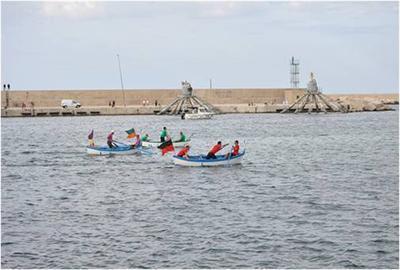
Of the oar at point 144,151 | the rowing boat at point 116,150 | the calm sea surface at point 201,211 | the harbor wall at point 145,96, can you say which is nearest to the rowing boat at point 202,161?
the calm sea surface at point 201,211

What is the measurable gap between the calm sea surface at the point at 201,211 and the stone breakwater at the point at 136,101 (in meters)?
57.0

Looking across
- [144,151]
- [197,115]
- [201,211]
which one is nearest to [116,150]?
[144,151]

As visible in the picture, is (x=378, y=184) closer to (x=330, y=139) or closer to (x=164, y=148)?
(x=164, y=148)

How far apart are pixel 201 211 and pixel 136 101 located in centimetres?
9118

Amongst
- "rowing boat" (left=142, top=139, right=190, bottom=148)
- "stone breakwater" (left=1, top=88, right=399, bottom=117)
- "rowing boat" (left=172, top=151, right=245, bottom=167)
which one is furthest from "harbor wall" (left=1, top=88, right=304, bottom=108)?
"rowing boat" (left=172, top=151, right=245, bottom=167)

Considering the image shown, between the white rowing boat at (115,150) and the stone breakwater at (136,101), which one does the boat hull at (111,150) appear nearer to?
the white rowing boat at (115,150)

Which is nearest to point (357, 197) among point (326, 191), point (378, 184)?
point (326, 191)

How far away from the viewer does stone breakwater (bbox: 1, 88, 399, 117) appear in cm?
10888

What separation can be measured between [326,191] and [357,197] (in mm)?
2101

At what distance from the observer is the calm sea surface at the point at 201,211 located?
72.8 ft

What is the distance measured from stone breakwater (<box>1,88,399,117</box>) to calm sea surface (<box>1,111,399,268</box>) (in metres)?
57.0

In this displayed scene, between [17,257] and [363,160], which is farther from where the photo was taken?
[363,160]

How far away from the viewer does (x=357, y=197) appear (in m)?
31.0

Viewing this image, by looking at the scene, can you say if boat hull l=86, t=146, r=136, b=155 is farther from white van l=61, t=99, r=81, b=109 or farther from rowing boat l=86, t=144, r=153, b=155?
white van l=61, t=99, r=81, b=109
